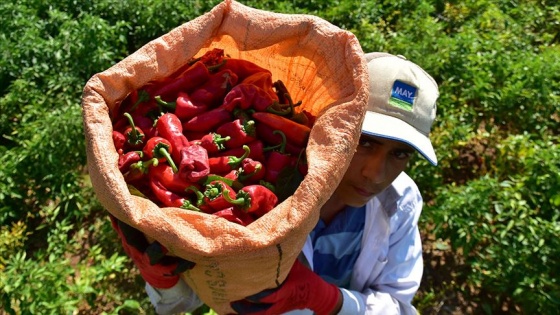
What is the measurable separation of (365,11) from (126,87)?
3849mm

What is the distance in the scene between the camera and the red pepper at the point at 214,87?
177 centimetres

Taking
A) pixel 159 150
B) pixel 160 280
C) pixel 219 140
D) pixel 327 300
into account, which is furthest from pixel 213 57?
pixel 327 300

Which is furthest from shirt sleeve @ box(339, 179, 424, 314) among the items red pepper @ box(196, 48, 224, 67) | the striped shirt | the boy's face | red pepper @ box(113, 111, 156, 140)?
red pepper @ box(113, 111, 156, 140)

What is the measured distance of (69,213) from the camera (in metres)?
3.75

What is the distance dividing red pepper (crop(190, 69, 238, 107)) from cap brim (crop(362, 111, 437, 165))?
1.73ft

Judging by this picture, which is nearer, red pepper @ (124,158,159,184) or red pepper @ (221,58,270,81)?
red pepper @ (124,158,159,184)

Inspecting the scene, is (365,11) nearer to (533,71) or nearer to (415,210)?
(533,71)

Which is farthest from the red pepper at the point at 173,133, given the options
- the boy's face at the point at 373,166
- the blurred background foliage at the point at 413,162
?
the blurred background foliage at the point at 413,162

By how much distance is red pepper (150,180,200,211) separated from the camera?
1.54m

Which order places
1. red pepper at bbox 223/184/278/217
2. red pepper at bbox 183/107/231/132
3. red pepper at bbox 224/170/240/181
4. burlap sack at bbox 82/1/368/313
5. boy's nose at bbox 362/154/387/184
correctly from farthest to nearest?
boy's nose at bbox 362/154/387/184, red pepper at bbox 183/107/231/132, red pepper at bbox 224/170/240/181, red pepper at bbox 223/184/278/217, burlap sack at bbox 82/1/368/313

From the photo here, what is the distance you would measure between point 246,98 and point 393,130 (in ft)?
1.87

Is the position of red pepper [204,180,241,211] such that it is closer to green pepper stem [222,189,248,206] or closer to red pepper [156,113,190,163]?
green pepper stem [222,189,248,206]

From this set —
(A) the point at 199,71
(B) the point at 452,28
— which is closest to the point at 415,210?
(A) the point at 199,71

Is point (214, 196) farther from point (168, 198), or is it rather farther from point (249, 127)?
point (249, 127)
